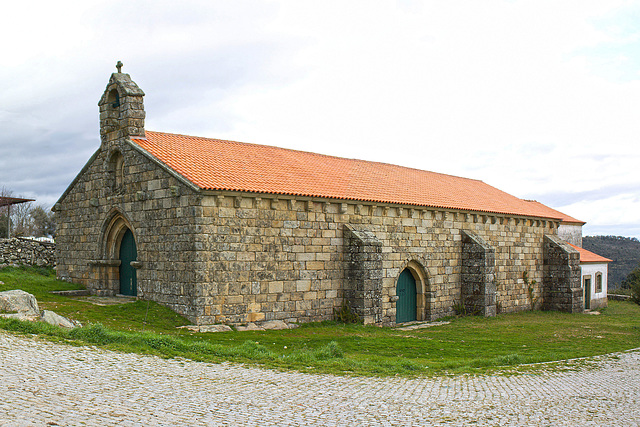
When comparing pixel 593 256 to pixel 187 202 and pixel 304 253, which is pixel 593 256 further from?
pixel 187 202

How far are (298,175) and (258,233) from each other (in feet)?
11.3

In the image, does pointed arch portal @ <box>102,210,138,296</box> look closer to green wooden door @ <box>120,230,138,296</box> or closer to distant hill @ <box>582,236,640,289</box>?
green wooden door @ <box>120,230,138,296</box>

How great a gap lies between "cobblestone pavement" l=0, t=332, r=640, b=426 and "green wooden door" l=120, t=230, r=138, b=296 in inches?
301

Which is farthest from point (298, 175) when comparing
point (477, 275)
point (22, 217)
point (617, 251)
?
point (617, 251)

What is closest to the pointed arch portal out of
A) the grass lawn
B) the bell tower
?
the grass lawn

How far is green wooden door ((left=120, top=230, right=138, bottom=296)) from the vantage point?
17172mm

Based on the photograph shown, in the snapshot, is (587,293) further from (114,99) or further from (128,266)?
(114,99)

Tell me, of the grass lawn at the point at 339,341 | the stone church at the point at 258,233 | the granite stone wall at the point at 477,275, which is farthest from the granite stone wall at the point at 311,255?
the grass lawn at the point at 339,341

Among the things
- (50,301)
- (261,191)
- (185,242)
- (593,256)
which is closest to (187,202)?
(185,242)

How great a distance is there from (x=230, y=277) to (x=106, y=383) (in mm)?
7417

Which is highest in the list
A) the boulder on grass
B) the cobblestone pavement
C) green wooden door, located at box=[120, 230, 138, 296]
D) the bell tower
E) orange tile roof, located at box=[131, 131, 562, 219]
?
the bell tower

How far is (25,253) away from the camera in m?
23.6

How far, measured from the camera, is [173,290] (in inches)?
575

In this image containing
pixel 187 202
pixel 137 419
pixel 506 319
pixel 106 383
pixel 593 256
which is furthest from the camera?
pixel 593 256
